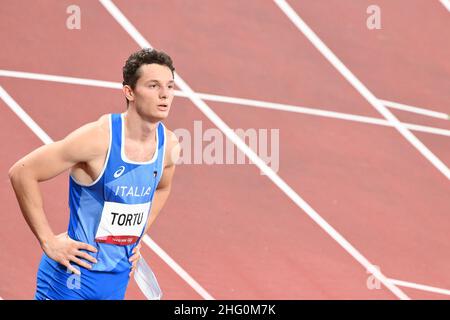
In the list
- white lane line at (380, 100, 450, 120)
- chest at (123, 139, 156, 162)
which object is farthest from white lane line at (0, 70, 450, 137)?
chest at (123, 139, 156, 162)

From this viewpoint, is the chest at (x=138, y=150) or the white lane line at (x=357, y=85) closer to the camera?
the chest at (x=138, y=150)

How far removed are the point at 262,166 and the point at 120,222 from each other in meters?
2.83

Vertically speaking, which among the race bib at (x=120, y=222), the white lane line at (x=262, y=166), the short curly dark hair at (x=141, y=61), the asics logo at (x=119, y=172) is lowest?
the race bib at (x=120, y=222)

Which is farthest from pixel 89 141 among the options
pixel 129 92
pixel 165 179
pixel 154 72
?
pixel 165 179

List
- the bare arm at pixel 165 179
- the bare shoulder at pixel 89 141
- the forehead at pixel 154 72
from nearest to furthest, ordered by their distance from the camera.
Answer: the bare shoulder at pixel 89 141 < the forehead at pixel 154 72 < the bare arm at pixel 165 179

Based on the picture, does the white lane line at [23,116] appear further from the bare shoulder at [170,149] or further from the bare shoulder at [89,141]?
the bare shoulder at [89,141]

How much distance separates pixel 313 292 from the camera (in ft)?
18.9

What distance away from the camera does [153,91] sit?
3570 mm

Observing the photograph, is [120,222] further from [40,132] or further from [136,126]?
[40,132]

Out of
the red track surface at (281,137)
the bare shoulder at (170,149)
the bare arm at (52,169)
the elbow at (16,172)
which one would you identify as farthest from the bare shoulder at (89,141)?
the red track surface at (281,137)

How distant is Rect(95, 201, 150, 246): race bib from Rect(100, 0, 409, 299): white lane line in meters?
2.62

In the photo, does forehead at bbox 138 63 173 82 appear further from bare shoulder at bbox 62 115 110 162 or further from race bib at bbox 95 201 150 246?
race bib at bbox 95 201 150 246

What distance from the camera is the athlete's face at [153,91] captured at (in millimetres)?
3557

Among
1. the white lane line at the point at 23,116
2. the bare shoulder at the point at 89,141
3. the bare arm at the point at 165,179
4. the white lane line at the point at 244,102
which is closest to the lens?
the bare shoulder at the point at 89,141
